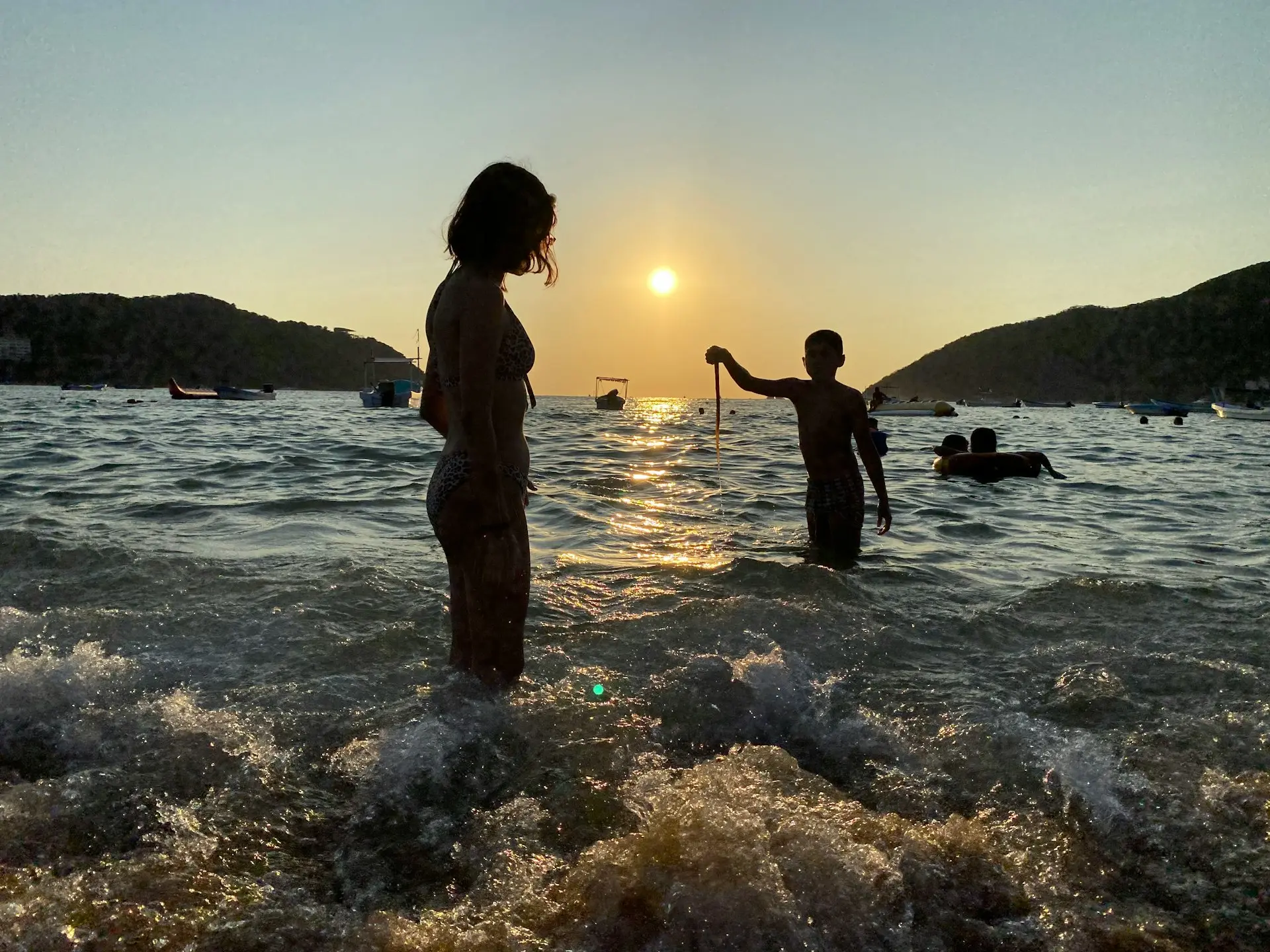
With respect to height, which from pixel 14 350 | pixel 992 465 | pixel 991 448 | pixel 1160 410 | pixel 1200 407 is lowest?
pixel 992 465

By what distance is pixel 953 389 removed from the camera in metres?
193

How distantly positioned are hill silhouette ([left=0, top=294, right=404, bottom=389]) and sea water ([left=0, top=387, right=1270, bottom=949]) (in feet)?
417

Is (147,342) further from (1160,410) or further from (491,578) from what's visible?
(491,578)

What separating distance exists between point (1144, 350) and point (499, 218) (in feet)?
584

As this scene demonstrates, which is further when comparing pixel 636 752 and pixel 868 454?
pixel 868 454

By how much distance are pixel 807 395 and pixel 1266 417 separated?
49.8m

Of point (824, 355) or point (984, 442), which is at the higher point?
point (824, 355)

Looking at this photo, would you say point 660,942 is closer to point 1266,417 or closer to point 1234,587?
point 1234,587

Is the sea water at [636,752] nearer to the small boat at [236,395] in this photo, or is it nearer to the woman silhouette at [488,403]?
the woman silhouette at [488,403]

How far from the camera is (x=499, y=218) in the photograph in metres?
2.82

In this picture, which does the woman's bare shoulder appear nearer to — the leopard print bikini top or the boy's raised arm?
the leopard print bikini top

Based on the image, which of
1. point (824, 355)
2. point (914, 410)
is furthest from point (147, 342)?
point (824, 355)

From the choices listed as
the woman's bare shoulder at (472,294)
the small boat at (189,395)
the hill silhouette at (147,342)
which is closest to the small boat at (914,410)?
the woman's bare shoulder at (472,294)

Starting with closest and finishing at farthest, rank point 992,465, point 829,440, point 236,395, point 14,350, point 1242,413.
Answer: point 829,440
point 992,465
point 1242,413
point 236,395
point 14,350
